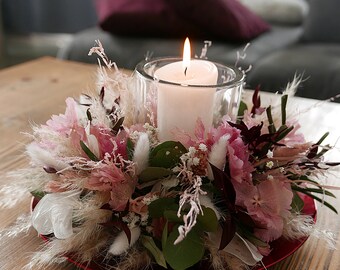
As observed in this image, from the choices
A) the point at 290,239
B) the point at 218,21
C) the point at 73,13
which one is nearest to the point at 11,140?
the point at 290,239

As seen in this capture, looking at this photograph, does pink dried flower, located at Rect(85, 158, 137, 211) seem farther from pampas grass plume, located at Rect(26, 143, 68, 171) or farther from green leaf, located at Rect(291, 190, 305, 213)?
green leaf, located at Rect(291, 190, 305, 213)

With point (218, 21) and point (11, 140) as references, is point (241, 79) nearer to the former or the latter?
point (11, 140)

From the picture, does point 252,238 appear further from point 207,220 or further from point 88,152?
point 88,152

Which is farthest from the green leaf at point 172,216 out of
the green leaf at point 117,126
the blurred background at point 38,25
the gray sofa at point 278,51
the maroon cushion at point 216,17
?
the blurred background at point 38,25

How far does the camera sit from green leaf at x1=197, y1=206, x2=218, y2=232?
1.38 feet

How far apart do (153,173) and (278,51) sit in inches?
57.9

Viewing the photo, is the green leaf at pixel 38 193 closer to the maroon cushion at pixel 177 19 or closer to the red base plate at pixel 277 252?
the red base plate at pixel 277 252

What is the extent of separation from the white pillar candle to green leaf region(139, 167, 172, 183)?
5 centimetres

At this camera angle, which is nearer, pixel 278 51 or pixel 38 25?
pixel 278 51

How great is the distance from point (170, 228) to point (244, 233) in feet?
0.27

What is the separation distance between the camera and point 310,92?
1.55 meters

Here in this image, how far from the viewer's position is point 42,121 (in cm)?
87

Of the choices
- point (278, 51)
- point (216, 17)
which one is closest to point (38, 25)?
point (216, 17)

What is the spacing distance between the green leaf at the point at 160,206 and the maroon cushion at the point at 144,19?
1520mm
